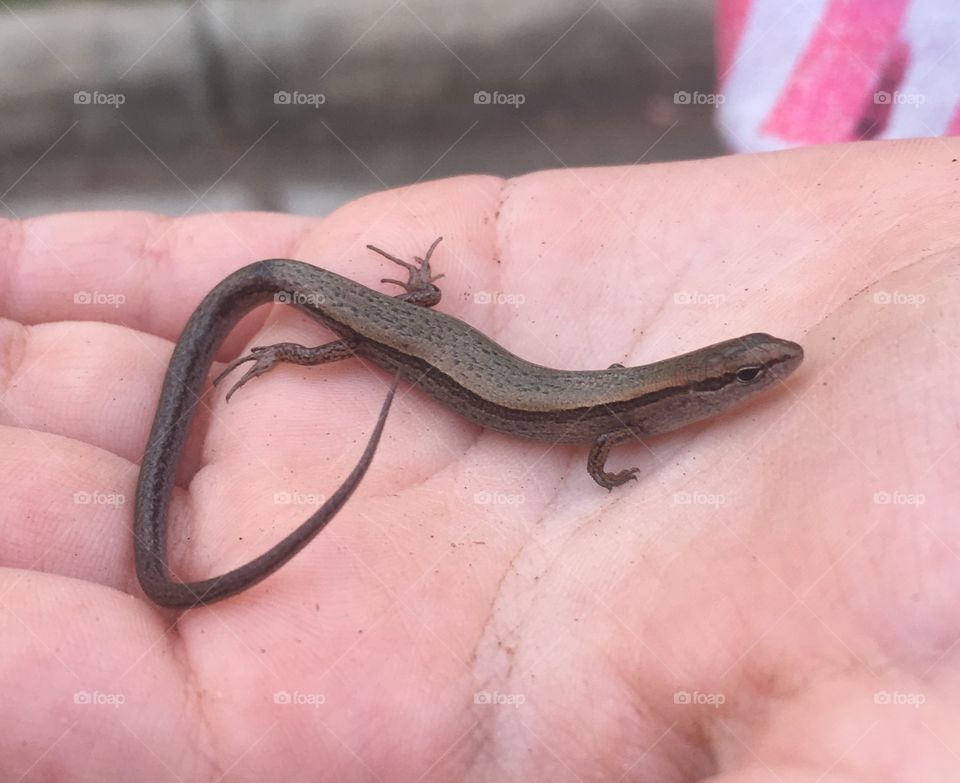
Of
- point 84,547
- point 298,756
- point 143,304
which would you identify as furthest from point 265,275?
point 298,756

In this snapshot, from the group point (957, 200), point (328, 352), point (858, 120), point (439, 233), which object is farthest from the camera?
point (858, 120)

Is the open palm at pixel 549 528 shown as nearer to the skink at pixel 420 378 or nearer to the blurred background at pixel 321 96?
the skink at pixel 420 378

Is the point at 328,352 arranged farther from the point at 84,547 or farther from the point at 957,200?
the point at 957,200

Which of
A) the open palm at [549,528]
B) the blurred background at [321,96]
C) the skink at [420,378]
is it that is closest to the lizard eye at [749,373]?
the skink at [420,378]

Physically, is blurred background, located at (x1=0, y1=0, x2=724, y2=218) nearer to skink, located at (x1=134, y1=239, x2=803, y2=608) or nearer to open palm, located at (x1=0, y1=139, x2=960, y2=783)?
open palm, located at (x1=0, y1=139, x2=960, y2=783)

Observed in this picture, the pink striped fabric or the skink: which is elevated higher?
the pink striped fabric

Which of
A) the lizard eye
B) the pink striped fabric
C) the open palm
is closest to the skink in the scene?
the lizard eye
